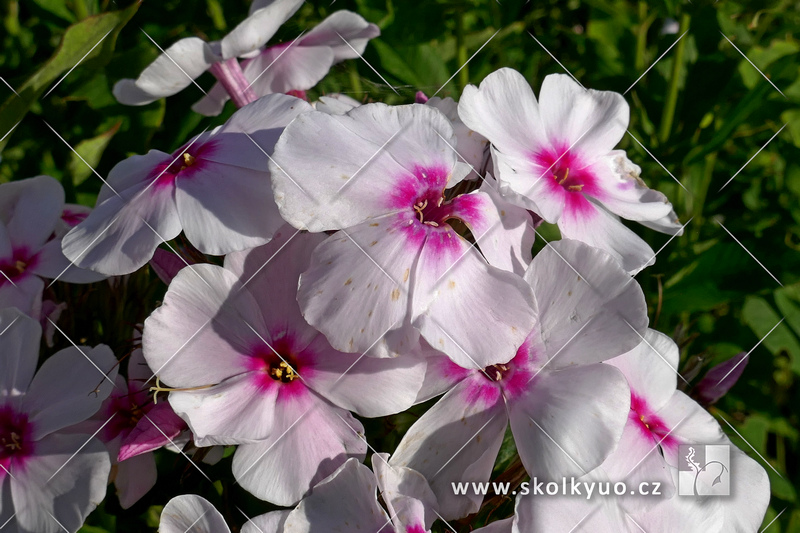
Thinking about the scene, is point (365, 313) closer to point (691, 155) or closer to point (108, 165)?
point (108, 165)

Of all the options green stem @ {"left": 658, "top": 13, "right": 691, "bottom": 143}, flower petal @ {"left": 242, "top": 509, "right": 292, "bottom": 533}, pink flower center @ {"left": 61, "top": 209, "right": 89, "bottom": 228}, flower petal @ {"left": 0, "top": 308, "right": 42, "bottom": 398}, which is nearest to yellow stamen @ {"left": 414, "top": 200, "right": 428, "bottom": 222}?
flower petal @ {"left": 242, "top": 509, "right": 292, "bottom": 533}

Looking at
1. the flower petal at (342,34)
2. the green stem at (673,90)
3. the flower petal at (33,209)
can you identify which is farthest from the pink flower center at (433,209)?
the green stem at (673,90)

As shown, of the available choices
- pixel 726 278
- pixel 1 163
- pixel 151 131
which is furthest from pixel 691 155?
pixel 1 163

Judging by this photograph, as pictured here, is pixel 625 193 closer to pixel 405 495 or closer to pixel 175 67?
pixel 405 495

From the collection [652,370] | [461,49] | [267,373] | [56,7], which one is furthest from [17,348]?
[461,49]

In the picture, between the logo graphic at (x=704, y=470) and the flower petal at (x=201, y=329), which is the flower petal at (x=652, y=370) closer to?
the logo graphic at (x=704, y=470)

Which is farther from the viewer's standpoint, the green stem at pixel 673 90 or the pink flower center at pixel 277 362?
the green stem at pixel 673 90
